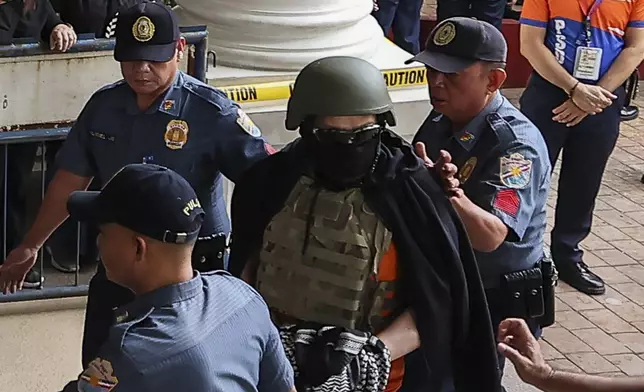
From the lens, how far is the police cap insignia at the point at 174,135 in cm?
378

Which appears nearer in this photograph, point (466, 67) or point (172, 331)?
point (172, 331)

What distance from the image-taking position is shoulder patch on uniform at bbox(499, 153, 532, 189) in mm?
3406

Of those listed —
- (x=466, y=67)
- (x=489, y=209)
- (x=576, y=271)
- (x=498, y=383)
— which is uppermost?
(x=466, y=67)

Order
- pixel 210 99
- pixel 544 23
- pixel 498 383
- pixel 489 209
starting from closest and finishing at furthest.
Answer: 1. pixel 498 383
2. pixel 489 209
3. pixel 210 99
4. pixel 544 23

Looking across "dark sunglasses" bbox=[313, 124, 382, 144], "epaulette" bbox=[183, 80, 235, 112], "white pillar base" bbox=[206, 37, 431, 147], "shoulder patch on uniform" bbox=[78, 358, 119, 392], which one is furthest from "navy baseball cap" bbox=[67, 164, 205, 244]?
"white pillar base" bbox=[206, 37, 431, 147]

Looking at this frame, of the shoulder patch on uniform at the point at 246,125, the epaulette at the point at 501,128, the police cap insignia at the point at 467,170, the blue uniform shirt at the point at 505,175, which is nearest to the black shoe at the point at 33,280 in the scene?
the shoulder patch on uniform at the point at 246,125

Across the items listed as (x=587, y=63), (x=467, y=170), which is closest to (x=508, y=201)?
(x=467, y=170)

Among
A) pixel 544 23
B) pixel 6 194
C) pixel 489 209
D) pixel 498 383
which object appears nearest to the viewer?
pixel 498 383

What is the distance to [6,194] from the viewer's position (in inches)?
212

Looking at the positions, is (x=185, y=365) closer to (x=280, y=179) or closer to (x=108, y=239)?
(x=108, y=239)

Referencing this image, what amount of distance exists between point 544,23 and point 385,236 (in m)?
3.15

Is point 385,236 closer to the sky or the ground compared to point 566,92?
closer to the sky

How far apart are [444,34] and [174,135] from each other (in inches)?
39.0

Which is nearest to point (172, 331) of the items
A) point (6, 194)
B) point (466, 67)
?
point (466, 67)
